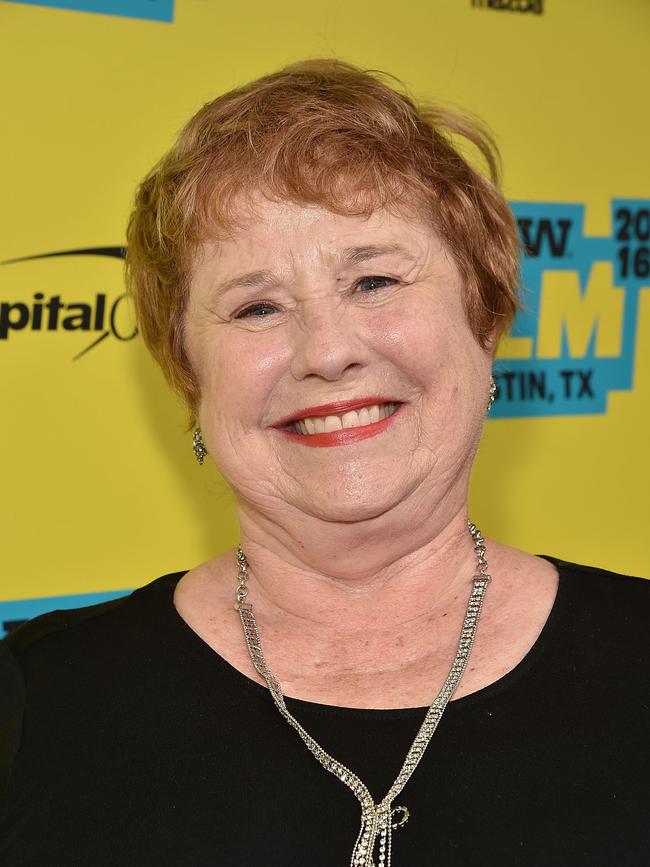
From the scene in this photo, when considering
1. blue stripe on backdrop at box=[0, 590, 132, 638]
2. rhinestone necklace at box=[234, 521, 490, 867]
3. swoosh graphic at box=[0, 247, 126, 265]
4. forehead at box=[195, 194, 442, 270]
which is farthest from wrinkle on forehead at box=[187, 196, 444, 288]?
blue stripe on backdrop at box=[0, 590, 132, 638]

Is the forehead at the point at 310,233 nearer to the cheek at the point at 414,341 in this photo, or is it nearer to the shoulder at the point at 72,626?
the cheek at the point at 414,341

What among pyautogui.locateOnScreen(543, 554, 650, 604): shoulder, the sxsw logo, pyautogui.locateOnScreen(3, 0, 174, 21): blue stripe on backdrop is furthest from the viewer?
the sxsw logo

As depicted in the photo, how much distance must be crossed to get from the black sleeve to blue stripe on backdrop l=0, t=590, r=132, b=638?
883 millimetres

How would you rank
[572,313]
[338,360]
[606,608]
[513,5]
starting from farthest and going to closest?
1. [572,313]
2. [513,5]
3. [606,608]
4. [338,360]

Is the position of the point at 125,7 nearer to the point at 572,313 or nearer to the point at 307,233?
the point at 307,233

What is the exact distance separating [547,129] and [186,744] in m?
2.11

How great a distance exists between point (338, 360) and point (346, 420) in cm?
10

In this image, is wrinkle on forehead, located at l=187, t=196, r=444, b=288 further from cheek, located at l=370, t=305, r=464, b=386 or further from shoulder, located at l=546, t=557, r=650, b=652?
shoulder, located at l=546, t=557, r=650, b=652

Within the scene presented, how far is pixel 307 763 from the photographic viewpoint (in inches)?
55.0

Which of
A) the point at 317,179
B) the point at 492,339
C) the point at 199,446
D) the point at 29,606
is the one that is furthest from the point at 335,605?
the point at 29,606

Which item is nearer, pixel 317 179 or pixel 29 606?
pixel 317 179

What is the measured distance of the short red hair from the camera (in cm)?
152

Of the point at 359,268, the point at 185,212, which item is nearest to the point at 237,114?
the point at 185,212

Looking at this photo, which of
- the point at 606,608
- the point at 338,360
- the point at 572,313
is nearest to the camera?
the point at 338,360
